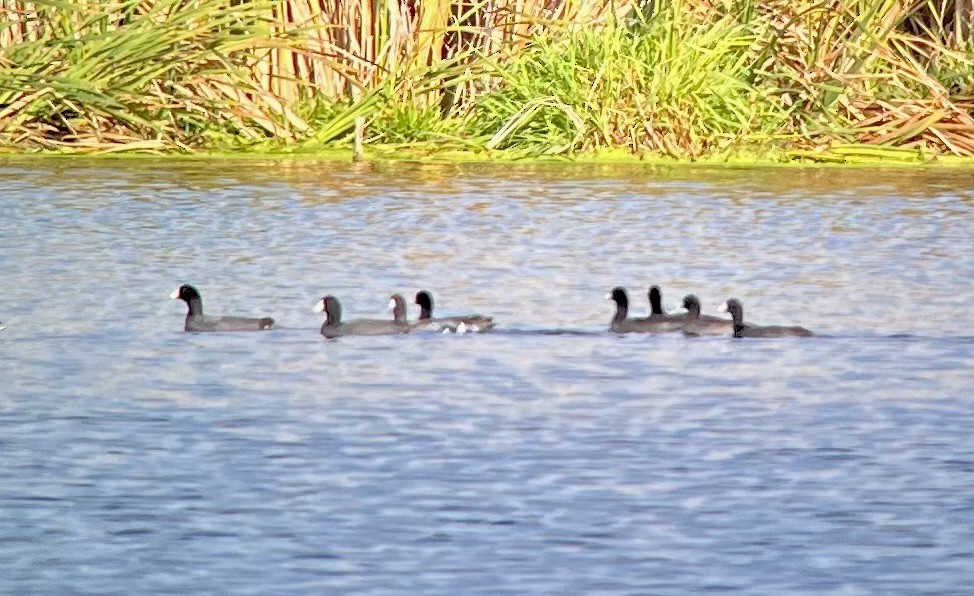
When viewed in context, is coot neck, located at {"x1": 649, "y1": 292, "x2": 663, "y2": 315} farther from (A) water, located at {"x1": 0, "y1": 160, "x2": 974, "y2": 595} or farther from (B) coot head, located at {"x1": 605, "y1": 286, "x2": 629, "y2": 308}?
(A) water, located at {"x1": 0, "y1": 160, "x2": 974, "y2": 595}

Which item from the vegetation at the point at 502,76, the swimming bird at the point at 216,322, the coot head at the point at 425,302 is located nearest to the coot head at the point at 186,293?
the swimming bird at the point at 216,322

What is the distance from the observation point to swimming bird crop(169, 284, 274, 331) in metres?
12.9

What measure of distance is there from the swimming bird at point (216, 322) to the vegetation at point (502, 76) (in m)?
8.87

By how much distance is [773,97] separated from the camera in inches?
883

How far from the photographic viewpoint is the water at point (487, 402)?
778 centimetres

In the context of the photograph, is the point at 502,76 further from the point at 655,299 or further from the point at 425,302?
the point at 425,302

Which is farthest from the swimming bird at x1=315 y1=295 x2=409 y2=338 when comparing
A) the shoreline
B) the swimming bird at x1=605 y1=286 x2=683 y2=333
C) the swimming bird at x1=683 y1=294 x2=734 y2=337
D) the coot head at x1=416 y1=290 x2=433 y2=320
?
the shoreline

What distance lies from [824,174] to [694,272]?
239 inches

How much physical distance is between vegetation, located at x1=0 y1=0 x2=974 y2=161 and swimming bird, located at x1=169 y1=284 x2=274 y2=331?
8.87m

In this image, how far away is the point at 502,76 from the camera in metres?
21.9

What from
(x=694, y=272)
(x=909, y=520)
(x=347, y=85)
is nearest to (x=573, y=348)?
(x=694, y=272)

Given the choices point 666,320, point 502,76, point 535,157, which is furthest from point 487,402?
point 535,157

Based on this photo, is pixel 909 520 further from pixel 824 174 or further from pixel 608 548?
pixel 824 174

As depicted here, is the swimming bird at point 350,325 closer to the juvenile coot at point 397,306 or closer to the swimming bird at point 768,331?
the juvenile coot at point 397,306
